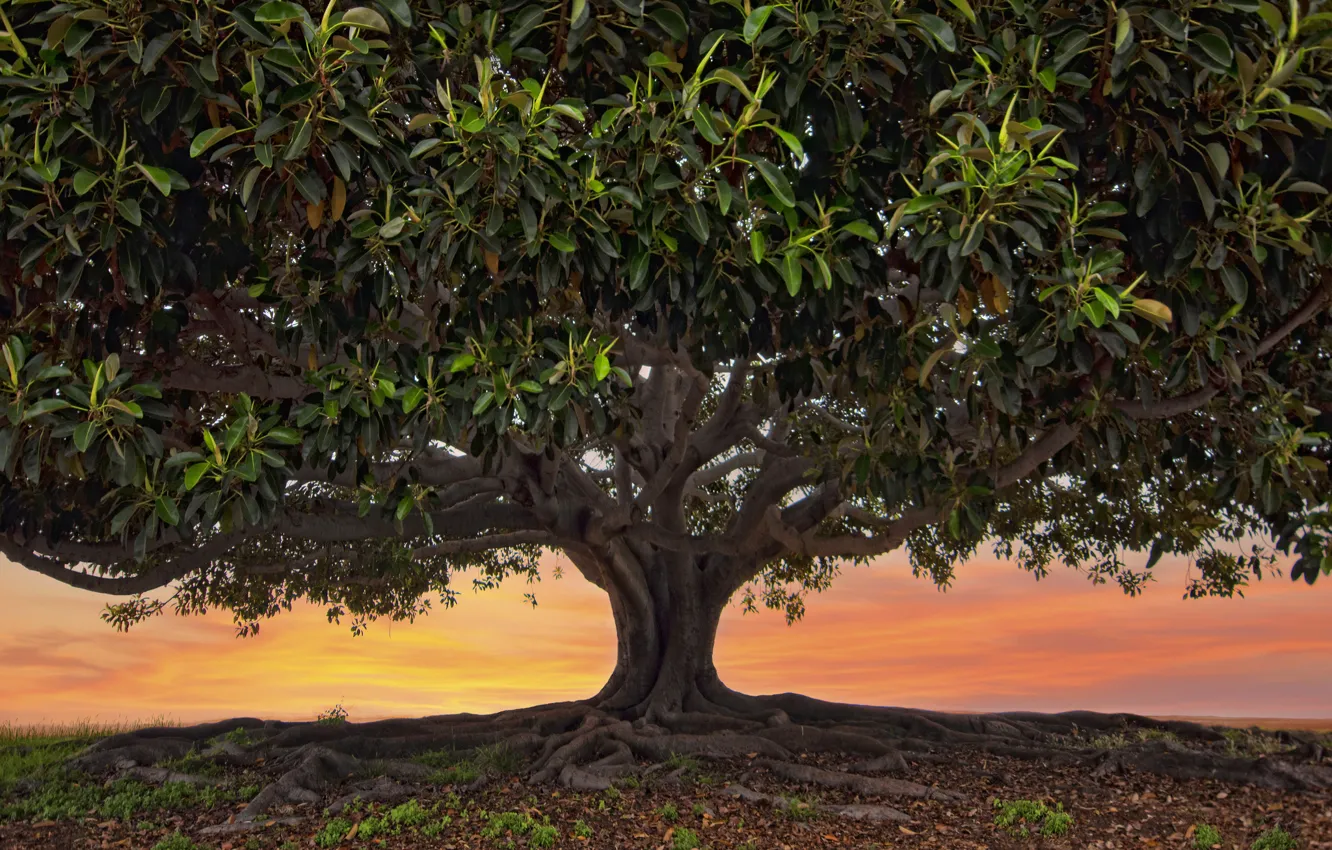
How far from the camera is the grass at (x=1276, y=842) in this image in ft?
28.0

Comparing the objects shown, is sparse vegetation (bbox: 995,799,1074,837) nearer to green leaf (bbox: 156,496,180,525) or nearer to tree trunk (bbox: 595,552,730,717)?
tree trunk (bbox: 595,552,730,717)

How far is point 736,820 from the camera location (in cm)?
887

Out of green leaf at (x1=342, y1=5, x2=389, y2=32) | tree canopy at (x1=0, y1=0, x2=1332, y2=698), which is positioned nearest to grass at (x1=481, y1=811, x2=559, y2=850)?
tree canopy at (x1=0, y1=0, x2=1332, y2=698)

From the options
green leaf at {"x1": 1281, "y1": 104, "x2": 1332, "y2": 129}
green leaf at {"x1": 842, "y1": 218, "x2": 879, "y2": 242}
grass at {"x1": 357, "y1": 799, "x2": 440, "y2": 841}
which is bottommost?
grass at {"x1": 357, "y1": 799, "x2": 440, "y2": 841}

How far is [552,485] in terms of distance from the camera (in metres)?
10.6

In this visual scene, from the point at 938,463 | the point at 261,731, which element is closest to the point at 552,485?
the point at 938,463

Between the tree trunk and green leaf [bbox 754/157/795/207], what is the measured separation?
365 inches

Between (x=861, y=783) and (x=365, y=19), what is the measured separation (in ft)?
25.8

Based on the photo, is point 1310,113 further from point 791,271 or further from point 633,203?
point 633,203

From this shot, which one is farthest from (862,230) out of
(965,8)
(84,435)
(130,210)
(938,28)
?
(84,435)

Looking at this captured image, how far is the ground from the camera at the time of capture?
8.62m

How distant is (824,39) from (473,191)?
1.72m

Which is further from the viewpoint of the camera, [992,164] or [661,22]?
[661,22]

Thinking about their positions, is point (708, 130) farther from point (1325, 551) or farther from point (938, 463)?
point (1325, 551)
